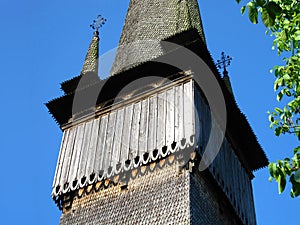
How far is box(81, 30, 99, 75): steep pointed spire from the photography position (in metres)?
17.1

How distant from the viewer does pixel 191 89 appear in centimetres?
1412

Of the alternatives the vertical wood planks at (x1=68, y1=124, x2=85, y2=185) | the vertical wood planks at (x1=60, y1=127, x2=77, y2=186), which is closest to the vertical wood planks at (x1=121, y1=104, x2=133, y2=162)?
the vertical wood planks at (x1=68, y1=124, x2=85, y2=185)

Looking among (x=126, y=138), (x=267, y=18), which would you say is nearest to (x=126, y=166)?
(x=126, y=138)

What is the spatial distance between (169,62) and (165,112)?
4.66 feet

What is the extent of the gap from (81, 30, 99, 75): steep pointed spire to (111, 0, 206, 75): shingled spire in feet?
1.95

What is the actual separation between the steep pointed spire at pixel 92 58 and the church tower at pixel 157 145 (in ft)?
0.36

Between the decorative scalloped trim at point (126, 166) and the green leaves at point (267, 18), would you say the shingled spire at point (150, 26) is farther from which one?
the green leaves at point (267, 18)

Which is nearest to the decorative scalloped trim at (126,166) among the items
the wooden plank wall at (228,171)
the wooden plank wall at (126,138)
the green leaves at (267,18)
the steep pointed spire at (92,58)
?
the wooden plank wall at (126,138)

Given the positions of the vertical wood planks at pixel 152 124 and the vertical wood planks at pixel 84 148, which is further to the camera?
the vertical wood planks at pixel 84 148

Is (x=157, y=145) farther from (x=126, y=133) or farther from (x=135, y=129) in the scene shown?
(x=126, y=133)

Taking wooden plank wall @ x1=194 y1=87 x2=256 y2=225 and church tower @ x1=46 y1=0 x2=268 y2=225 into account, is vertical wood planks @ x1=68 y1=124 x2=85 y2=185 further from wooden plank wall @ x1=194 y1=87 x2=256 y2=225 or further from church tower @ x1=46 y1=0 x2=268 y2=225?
wooden plank wall @ x1=194 y1=87 x2=256 y2=225

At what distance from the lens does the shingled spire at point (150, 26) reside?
17.2 metres

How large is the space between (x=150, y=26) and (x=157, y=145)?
6165 mm

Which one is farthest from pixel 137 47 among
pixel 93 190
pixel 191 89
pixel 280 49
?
pixel 280 49
